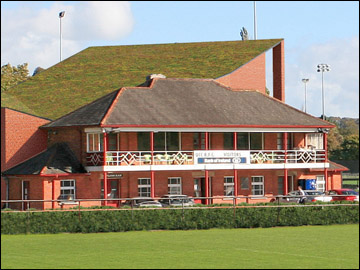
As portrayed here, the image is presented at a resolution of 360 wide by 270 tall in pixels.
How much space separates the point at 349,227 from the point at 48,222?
13.6 metres

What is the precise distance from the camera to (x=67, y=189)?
174 feet

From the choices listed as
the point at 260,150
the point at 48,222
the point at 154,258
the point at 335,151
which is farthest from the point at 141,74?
the point at 335,151

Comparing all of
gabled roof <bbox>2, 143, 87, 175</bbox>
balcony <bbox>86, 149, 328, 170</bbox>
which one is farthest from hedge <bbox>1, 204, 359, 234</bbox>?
gabled roof <bbox>2, 143, 87, 175</bbox>

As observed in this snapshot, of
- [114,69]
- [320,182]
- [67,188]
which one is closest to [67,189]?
[67,188]

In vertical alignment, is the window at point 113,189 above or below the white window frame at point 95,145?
below

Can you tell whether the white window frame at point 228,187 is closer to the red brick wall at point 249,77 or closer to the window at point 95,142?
the red brick wall at point 249,77

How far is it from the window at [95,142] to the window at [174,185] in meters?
5.37

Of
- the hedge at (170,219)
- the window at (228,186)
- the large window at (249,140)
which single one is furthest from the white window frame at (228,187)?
the hedge at (170,219)

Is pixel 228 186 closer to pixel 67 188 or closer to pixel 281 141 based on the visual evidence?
pixel 281 141

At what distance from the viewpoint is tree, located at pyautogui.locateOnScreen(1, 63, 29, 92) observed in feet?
305

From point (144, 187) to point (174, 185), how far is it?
85.3 inches

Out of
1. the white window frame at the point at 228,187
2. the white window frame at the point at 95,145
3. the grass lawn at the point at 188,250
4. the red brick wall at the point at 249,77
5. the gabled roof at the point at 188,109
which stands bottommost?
the grass lawn at the point at 188,250

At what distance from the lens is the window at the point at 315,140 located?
61844mm

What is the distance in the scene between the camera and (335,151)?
132875mm
